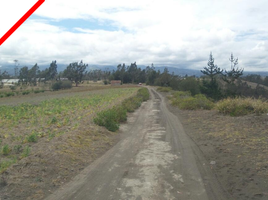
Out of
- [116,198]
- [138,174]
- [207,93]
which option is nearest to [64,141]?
[138,174]

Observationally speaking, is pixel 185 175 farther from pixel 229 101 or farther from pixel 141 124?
pixel 229 101

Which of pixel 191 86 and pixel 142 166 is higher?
pixel 191 86

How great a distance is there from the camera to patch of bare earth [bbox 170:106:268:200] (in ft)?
20.0

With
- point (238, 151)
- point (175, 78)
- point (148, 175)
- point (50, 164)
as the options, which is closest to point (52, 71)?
point (175, 78)

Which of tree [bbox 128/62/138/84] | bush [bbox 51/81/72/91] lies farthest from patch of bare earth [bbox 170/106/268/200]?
tree [bbox 128/62/138/84]

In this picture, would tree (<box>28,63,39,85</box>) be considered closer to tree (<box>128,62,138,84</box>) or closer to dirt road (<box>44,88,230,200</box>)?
tree (<box>128,62,138,84</box>)

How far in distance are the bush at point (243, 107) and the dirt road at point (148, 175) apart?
5474 millimetres

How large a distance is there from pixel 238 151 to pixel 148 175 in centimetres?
351

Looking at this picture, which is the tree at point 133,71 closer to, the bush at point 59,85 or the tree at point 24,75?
the tree at point 24,75

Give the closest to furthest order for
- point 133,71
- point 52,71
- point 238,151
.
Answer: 1. point 238,151
2. point 52,71
3. point 133,71

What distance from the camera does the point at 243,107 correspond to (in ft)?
50.6

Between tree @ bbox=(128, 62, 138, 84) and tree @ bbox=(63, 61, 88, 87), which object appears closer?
tree @ bbox=(63, 61, 88, 87)

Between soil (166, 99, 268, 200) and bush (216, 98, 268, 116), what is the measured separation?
28.1 inches

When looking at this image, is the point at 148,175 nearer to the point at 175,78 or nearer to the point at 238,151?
the point at 238,151
